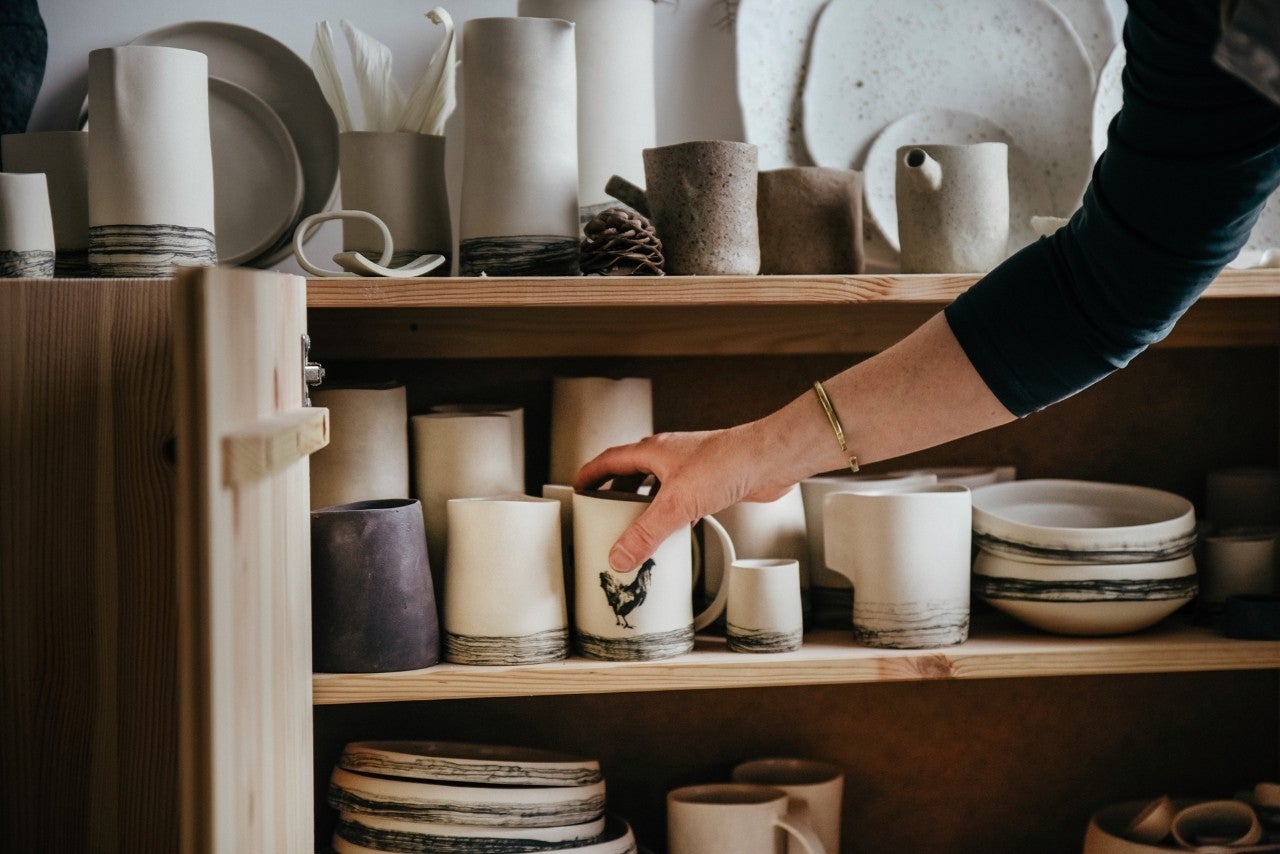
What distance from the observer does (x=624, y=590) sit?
1.01 m

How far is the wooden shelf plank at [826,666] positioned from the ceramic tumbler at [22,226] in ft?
1.40

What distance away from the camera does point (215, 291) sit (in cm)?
57

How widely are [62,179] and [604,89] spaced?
53 cm

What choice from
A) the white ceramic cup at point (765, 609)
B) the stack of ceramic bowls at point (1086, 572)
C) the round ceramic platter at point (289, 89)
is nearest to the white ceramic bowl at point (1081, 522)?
the stack of ceramic bowls at point (1086, 572)

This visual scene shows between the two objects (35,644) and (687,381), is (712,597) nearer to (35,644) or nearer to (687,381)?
(687,381)

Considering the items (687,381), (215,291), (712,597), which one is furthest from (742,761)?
(215,291)

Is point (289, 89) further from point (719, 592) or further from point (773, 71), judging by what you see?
point (719, 592)

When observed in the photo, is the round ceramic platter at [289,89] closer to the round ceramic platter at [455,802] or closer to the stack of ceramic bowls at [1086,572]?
the round ceramic platter at [455,802]

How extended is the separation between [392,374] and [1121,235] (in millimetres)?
783

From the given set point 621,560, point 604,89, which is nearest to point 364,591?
point 621,560

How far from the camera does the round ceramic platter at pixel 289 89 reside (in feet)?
4.00

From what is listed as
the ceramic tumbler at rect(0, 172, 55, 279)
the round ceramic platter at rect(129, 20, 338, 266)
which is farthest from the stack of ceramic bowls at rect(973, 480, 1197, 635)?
the ceramic tumbler at rect(0, 172, 55, 279)

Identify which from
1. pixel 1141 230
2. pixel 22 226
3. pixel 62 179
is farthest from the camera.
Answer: pixel 62 179

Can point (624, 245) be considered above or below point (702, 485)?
above
